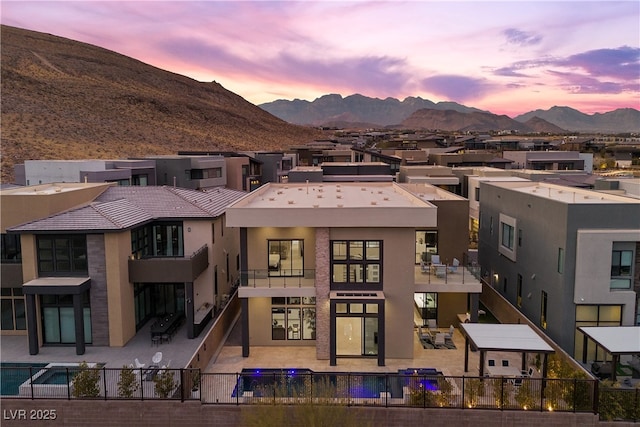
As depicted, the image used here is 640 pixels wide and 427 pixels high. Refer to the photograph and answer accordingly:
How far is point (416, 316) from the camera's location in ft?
78.7

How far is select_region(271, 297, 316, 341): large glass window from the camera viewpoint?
68.4 ft

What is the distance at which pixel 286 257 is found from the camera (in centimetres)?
2103

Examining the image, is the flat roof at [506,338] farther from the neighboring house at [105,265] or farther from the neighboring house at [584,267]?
the neighboring house at [105,265]

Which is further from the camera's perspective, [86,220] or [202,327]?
[202,327]

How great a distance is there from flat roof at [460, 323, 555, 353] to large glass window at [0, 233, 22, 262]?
66.4 feet

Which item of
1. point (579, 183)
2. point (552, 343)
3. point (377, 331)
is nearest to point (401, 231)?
point (377, 331)

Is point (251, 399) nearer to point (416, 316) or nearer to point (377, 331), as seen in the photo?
point (377, 331)

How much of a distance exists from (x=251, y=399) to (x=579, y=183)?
3030 cm

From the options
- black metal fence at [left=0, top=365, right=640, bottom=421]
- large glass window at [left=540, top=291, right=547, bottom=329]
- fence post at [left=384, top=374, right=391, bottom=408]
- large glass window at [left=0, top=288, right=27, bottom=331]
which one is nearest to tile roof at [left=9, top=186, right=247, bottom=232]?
large glass window at [left=0, top=288, right=27, bottom=331]

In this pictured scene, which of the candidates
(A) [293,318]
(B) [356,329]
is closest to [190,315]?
(A) [293,318]

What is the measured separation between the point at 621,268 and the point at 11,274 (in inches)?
1048

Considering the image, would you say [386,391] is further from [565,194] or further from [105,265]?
[565,194]

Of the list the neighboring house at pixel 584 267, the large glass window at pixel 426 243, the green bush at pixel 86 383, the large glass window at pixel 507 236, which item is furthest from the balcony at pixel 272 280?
the large glass window at pixel 507 236

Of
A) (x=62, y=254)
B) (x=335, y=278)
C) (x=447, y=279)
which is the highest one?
(x=62, y=254)
